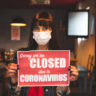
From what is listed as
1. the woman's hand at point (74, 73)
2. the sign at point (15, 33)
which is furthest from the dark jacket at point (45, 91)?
the sign at point (15, 33)

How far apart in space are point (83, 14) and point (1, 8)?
Answer: 5388mm

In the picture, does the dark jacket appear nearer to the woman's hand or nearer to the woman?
the woman

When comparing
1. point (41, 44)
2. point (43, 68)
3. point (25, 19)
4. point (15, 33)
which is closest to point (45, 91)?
point (43, 68)

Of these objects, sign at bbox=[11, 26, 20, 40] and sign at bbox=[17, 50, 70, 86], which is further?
sign at bbox=[11, 26, 20, 40]

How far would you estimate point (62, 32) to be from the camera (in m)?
9.69

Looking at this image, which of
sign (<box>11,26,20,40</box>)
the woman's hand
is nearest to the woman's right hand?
the woman's hand

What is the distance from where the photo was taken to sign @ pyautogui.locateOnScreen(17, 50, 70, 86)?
1351mm

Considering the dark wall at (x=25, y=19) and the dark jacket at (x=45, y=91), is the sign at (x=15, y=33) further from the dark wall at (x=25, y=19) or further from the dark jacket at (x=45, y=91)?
the dark jacket at (x=45, y=91)

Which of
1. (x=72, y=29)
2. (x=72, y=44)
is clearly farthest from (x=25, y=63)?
(x=72, y=44)

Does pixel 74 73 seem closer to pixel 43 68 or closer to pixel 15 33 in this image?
pixel 43 68

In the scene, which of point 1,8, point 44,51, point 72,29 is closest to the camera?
point 44,51

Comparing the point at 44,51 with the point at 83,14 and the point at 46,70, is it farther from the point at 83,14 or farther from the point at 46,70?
the point at 83,14

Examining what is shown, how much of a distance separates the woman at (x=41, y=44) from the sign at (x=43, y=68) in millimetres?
34

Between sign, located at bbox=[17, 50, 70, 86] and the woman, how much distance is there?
3cm
